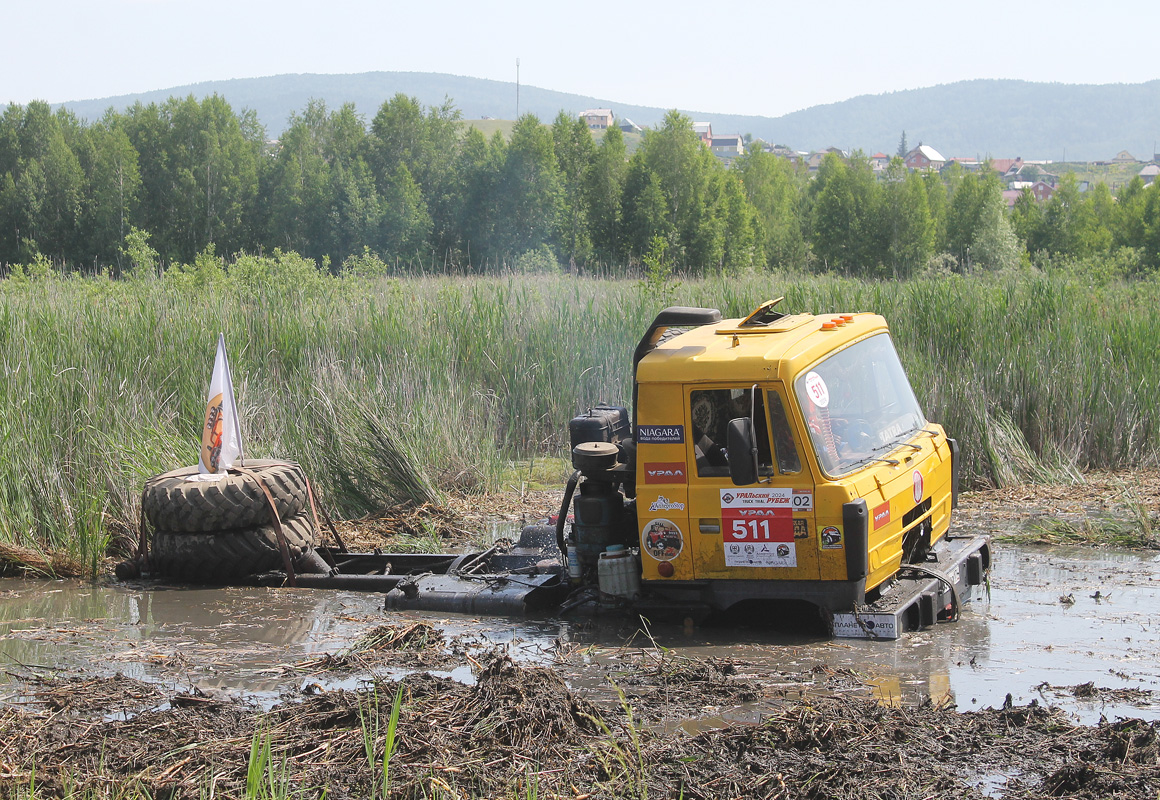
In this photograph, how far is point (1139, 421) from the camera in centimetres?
1146

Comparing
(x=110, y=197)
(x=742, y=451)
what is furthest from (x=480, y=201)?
(x=742, y=451)

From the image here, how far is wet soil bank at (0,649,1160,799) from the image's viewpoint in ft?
13.4

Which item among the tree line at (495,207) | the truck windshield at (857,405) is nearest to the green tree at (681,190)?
the tree line at (495,207)

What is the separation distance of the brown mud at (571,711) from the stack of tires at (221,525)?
81cm

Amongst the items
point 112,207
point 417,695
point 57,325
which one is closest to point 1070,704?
point 417,695

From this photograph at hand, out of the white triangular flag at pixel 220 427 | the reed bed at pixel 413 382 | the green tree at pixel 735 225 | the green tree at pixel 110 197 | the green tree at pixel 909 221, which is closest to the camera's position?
the white triangular flag at pixel 220 427

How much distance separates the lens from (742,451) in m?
5.75

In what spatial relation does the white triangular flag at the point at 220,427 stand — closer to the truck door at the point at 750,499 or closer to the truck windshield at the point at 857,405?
the truck door at the point at 750,499

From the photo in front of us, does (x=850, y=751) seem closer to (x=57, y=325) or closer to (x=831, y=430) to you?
(x=831, y=430)

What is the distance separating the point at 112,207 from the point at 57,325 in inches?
2437

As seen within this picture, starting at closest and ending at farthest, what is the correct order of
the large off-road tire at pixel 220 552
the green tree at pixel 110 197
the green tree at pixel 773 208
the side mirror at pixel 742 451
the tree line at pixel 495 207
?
1. the side mirror at pixel 742 451
2. the large off-road tire at pixel 220 552
3. the tree line at pixel 495 207
4. the green tree at pixel 110 197
5. the green tree at pixel 773 208

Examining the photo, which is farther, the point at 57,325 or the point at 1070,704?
the point at 57,325

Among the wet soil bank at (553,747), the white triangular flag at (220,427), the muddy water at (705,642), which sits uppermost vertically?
the white triangular flag at (220,427)

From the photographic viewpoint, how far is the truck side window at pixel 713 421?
241 inches
